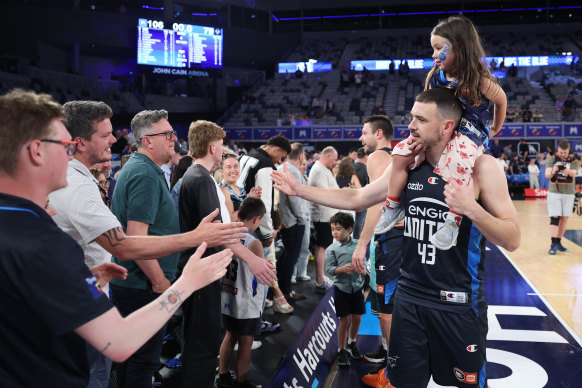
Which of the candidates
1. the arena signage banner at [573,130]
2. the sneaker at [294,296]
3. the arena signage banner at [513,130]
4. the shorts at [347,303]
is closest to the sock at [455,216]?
the shorts at [347,303]

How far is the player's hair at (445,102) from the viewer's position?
2371 mm

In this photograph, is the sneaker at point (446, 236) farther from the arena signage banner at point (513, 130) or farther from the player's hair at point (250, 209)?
the arena signage banner at point (513, 130)

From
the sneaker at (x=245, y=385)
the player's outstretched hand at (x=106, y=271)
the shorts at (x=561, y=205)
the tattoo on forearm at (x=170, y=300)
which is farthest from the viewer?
the shorts at (x=561, y=205)

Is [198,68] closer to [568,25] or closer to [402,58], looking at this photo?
[402,58]

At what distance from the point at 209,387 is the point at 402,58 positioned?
28.7 m

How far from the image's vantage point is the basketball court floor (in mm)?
4137

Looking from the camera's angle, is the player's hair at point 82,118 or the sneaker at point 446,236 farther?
the player's hair at point 82,118

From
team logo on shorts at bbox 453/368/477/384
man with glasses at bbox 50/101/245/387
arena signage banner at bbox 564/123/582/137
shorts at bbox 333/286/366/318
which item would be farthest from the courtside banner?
arena signage banner at bbox 564/123/582/137

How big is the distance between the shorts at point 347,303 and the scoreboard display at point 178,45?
1622 cm

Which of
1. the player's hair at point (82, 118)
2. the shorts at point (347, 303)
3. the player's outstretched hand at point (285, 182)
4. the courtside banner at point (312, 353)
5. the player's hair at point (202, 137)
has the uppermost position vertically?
the player's hair at point (82, 118)

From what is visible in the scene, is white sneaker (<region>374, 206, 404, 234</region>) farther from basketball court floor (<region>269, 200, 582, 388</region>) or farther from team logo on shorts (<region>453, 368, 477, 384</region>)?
basketball court floor (<region>269, 200, 582, 388</region>)

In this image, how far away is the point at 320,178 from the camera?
679 centimetres

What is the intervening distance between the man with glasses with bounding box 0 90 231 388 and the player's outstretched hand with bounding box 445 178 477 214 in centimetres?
135

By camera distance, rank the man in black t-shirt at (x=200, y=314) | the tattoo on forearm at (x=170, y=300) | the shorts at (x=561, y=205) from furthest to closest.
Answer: the shorts at (x=561, y=205) → the man in black t-shirt at (x=200, y=314) → the tattoo on forearm at (x=170, y=300)
